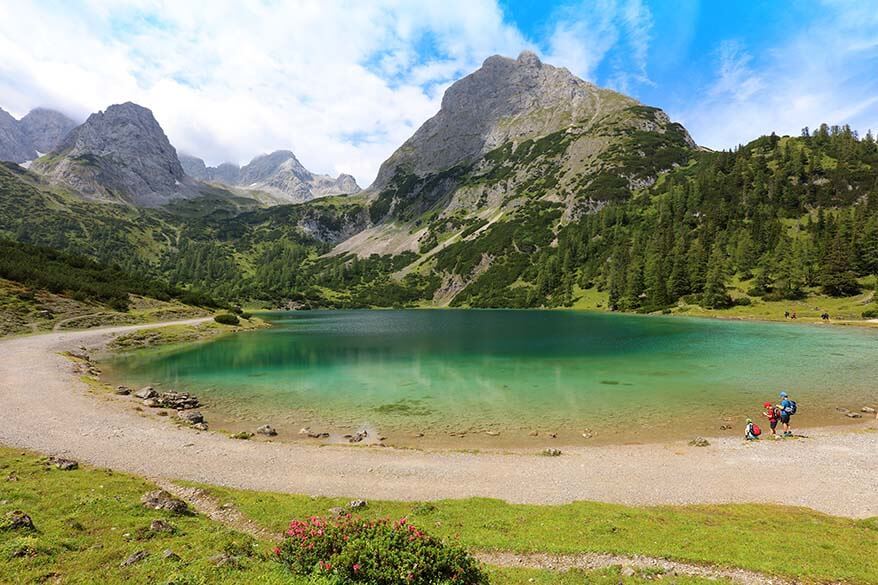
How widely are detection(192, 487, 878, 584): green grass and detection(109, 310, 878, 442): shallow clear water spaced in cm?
1382

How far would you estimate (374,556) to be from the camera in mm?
9758

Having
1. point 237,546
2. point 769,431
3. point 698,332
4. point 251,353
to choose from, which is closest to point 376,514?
point 237,546

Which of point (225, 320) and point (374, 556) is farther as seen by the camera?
point (225, 320)

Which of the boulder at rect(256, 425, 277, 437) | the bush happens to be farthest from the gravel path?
the bush

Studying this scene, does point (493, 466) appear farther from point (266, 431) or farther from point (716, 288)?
point (716, 288)

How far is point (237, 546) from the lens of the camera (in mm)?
12312

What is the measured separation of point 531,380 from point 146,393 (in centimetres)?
4259

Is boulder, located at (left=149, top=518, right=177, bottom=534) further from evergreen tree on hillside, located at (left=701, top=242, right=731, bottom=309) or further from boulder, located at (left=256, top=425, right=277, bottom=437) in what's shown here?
evergreen tree on hillside, located at (left=701, top=242, right=731, bottom=309)

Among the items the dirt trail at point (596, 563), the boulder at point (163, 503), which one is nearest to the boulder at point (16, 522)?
the boulder at point (163, 503)

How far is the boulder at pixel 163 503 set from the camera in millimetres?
16203

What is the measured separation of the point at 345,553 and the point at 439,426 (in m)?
25.7

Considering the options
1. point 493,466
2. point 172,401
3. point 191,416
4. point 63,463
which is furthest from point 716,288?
point 63,463

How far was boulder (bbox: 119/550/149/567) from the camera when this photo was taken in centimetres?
1049

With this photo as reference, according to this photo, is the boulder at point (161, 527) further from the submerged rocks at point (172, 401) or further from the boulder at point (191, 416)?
the submerged rocks at point (172, 401)
